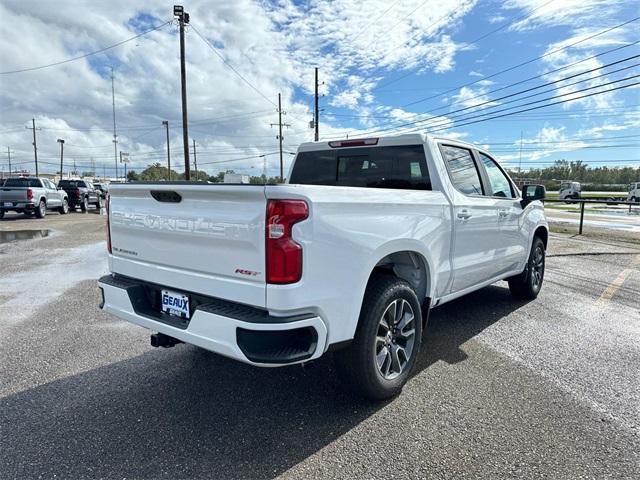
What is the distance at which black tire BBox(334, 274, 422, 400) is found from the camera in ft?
9.54

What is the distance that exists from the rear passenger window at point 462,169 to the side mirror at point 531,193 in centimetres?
113

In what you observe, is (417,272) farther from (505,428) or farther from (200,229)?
(200,229)

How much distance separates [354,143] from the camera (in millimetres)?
4336

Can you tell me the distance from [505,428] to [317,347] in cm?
141

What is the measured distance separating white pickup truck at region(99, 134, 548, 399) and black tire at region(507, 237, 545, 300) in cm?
181

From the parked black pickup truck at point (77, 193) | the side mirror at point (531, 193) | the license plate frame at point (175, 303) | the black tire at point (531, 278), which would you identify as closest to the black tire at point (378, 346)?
the license plate frame at point (175, 303)

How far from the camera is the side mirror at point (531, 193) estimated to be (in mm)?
5410

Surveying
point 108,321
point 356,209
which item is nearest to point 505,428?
point 356,209

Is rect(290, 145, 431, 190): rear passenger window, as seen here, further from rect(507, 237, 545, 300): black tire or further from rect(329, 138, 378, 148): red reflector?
rect(507, 237, 545, 300): black tire

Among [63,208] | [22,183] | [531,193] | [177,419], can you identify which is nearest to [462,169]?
[531,193]

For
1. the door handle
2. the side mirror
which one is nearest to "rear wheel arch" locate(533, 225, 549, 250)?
the side mirror

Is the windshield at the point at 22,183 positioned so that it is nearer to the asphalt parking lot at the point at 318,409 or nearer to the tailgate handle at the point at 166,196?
the asphalt parking lot at the point at 318,409

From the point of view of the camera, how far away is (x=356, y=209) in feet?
9.04

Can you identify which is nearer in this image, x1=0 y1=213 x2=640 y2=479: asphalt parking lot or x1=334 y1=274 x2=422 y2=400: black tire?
x1=0 y1=213 x2=640 y2=479: asphalt parking lot
